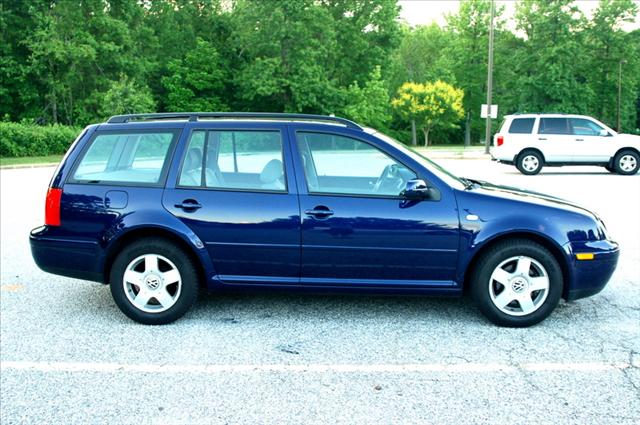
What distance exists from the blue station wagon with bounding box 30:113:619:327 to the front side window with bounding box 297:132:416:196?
0.5 inches

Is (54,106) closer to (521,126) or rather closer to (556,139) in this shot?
(521,126)

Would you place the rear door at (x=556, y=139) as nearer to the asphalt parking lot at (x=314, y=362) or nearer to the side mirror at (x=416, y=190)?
the asphalt parking lot at (x=314, y=362)

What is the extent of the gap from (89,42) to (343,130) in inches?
1635

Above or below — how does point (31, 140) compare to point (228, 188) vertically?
below

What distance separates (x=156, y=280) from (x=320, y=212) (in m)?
1.41

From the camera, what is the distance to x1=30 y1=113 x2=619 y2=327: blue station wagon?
4.46 meters

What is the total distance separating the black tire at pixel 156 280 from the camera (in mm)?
4605

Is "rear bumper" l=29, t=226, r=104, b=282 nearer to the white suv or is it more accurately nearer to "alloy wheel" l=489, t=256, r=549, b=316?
"alloy wheel" l=489, t=256, r=549, b=316

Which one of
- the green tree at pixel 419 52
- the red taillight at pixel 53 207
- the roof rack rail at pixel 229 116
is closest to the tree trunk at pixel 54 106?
the green tree at pixel 419 52

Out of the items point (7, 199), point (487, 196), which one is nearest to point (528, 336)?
point (487, 196)

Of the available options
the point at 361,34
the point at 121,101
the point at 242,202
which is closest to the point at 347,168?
the point at 242,202

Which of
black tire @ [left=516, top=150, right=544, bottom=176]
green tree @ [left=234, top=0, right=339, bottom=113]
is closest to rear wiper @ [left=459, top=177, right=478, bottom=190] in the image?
black tire @ [left=516, top=150, right=544, bottom=176]

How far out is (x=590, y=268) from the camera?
4492 millimetres

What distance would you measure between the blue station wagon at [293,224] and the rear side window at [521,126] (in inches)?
567
